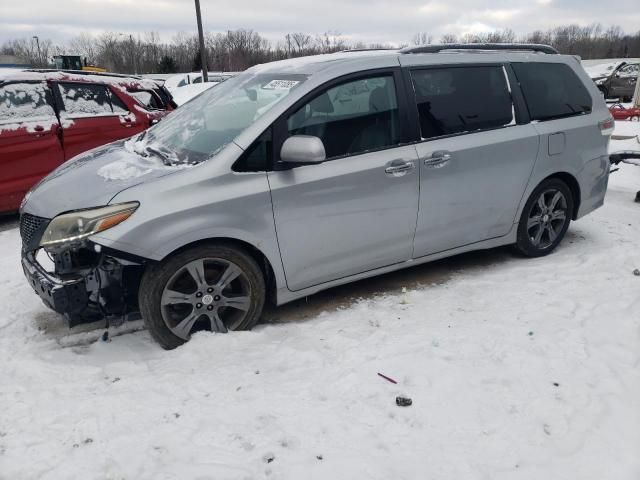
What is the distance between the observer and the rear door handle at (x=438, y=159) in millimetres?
3754

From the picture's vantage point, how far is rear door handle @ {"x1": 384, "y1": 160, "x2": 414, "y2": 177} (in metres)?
3.60

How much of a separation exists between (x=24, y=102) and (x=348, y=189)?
468 centimetres

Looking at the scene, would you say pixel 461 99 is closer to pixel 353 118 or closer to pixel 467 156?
pixel 467 156

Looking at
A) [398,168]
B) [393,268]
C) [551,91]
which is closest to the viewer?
[398,168]

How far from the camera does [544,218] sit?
464 centimetres

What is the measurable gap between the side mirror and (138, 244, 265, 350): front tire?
676mm

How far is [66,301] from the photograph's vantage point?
9.76 ft

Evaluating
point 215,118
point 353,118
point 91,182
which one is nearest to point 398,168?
point 353,118

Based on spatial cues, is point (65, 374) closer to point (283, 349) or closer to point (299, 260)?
point (283, 349)

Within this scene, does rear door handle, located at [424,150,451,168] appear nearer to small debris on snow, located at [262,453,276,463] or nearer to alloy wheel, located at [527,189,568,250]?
alloy wheel, located at [527,189,568,250]

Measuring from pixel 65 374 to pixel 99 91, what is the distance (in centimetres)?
487

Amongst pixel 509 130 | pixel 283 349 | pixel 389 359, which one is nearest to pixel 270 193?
pixel 283 349

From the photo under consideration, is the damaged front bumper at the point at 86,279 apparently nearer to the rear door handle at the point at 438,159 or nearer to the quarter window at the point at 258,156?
the quarter window at the point at 258,156

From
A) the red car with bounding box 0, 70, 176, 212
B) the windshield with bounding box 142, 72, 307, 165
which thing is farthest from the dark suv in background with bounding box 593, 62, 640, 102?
the windshield with bounding box 142, 72, 307, 165
